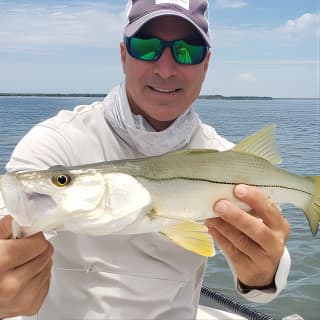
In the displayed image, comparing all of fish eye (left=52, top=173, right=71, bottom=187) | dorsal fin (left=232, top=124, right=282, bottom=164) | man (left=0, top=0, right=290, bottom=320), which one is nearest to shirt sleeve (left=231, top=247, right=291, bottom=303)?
man (left=0, top=0, right=290, bottom=320)

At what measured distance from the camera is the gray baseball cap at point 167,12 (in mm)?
2844

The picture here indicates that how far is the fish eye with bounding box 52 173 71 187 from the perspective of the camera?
2115 mm

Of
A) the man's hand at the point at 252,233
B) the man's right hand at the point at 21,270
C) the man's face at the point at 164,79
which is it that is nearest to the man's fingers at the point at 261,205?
the man's hand at the point at 252,233

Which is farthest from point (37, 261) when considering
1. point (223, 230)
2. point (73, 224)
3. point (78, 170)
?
point (223, 230)

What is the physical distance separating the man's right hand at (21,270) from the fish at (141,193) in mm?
54

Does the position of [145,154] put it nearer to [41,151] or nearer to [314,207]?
[41,151]

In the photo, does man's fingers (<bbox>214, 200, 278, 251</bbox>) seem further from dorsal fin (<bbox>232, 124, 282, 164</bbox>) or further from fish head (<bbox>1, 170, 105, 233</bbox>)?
fish head (<bbox>1, 170, 105, 233</bbox>)

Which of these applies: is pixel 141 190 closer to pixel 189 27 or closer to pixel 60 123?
pixel 60 123

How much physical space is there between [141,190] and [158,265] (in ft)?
Answer: 2.34

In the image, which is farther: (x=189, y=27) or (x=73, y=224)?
(x=189, y=27)

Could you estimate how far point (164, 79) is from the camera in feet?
9.61

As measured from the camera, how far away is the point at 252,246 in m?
2.54

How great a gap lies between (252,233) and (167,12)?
1275 millimetres

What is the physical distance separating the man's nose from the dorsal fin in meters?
0.58
